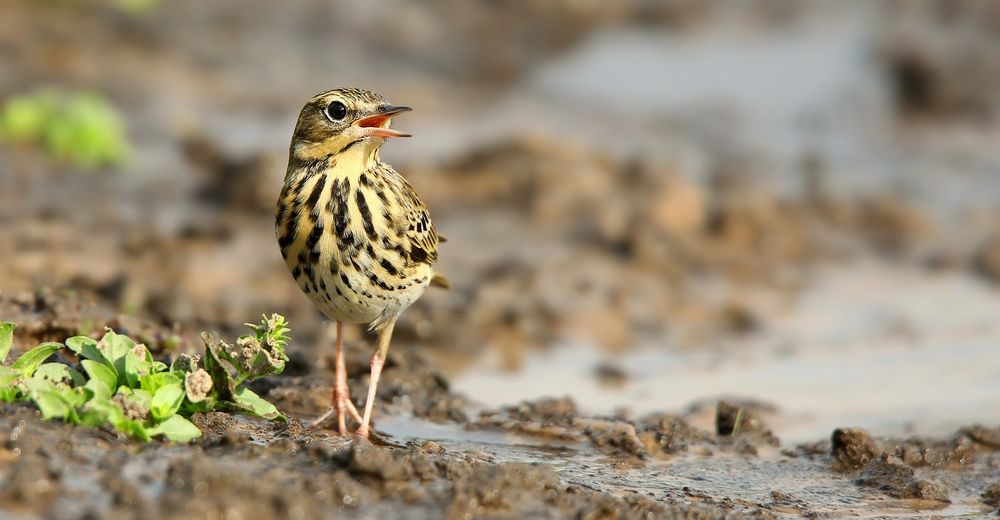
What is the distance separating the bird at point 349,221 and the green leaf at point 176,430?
46.5 inches

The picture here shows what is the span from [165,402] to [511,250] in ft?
20.2

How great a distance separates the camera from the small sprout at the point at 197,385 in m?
5.14

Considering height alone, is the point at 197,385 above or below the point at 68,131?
below

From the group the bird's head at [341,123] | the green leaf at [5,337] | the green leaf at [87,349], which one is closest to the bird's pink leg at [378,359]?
the bird's head at [341,123]

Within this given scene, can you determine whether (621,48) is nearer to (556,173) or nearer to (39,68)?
(556,173)

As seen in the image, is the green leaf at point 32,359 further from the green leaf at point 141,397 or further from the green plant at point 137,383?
the green leaf at point 141,397

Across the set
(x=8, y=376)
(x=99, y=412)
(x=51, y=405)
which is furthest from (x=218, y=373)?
(x=8, y=376)

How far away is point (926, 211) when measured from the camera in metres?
12.8

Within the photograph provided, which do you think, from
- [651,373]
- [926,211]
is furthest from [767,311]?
[926,211]

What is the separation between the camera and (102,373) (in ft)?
16.6

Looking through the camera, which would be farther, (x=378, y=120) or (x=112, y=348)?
(x=378, y=120)

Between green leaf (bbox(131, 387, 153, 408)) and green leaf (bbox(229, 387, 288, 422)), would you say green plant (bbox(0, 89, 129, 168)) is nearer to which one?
green leaf (bbox(229, 387, 288, 422))

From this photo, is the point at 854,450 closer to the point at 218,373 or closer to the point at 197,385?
the point at 218,373

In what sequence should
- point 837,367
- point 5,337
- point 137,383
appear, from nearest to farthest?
1. point 137,383
2. point 5,337
3. point 837,367
